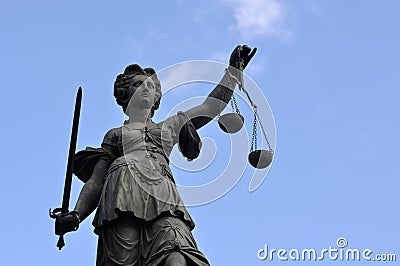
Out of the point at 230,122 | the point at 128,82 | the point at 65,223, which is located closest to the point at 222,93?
the point at 230,122

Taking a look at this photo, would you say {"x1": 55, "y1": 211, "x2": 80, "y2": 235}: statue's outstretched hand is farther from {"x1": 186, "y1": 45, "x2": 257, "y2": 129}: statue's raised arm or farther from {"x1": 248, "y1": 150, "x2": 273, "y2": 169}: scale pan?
{"x1": 248, "y1": 150, "x2": 273, "y2": 169}: scale pan

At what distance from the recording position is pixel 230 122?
13.2 meters

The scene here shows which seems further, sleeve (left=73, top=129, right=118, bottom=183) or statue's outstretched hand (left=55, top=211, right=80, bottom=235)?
sleeve (left=73, top=129, right=118, bottom=183)

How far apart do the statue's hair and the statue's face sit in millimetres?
80

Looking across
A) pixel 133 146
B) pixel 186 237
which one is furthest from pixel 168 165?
pixel 186 237

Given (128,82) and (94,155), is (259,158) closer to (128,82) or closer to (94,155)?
(128,82)

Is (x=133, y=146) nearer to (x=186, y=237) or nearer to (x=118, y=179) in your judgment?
(x=118, y=179)

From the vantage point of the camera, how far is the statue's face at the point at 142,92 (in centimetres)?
1303

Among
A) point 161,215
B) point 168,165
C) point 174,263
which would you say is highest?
point 168,165

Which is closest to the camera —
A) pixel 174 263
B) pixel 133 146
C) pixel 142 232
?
pixel 174 263

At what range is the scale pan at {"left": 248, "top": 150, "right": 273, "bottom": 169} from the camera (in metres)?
13.6

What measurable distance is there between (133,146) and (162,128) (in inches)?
18.9

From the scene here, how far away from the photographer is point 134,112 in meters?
13.0

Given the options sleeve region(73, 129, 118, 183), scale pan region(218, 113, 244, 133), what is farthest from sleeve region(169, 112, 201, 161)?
sleeve region(73, 129, 118, 183)
